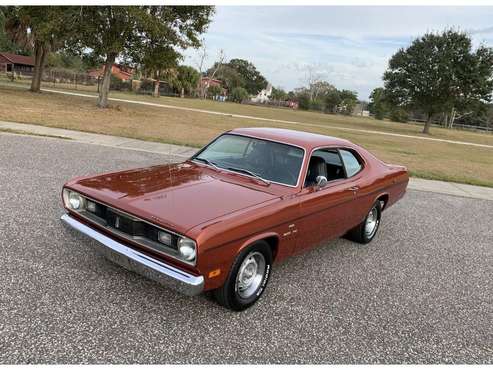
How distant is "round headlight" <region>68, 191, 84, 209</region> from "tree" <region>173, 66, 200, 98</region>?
6385 cm

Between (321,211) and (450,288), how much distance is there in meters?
1.68

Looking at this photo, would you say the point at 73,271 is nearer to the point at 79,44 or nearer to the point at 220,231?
the point at 220,231

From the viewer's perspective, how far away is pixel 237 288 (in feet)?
11.1

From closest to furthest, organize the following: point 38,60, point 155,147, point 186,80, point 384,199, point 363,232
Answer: point 363,232, point 384,199, point 155,147, point 38,60, point 186,80

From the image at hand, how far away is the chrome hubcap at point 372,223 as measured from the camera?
217 inches

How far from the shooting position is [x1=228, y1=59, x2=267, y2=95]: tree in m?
117

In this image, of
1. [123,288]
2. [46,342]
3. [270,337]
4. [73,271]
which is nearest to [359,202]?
[270,337]

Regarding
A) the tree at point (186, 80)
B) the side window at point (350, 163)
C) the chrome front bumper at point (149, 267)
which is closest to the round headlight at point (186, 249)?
the chrome front bumper at point (149, 267)

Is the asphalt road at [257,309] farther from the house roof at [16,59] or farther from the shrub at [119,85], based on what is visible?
the house roof at [16,59]

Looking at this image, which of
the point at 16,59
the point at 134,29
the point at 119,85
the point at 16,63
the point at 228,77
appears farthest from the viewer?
the point at 228,77

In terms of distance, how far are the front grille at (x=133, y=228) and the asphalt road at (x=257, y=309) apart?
0.30m

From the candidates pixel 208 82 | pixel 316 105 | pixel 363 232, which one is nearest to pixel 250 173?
pixel 363 232

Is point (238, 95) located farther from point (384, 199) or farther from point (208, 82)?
point (384, 199)

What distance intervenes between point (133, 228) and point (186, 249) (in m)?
0.52
